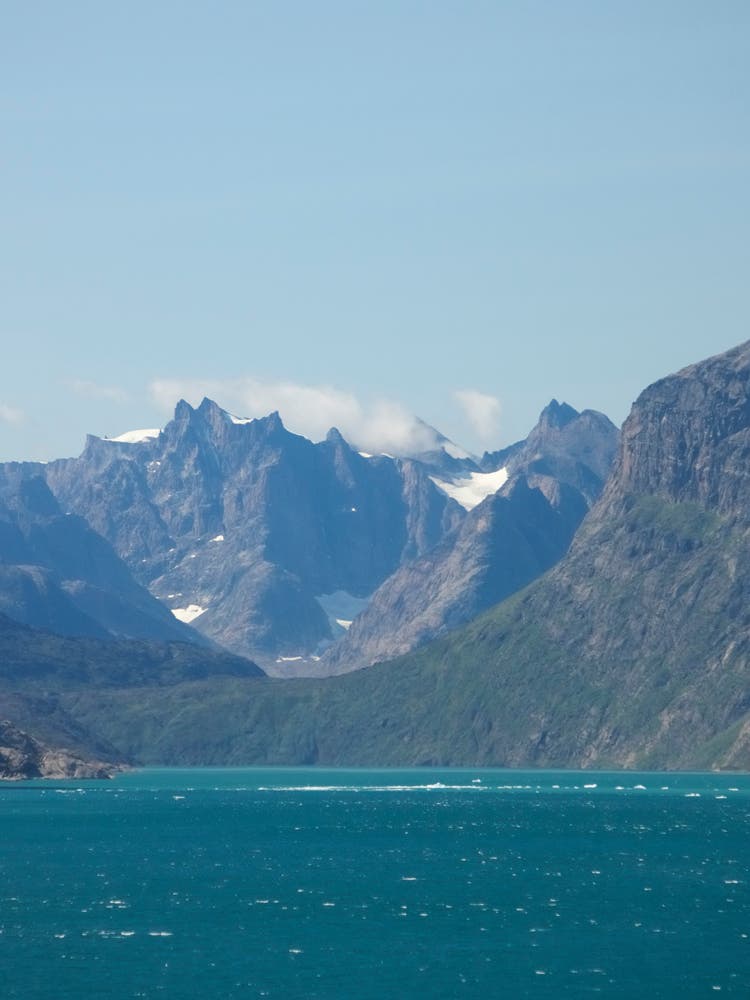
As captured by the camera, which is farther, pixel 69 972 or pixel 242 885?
pixel 242 885

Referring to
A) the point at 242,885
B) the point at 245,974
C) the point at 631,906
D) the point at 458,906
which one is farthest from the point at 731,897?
the point at 245,974

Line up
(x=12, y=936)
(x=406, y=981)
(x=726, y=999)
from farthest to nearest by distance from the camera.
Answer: (x=12, y=936) < (x=406, y=981) < (x=726, y=999)

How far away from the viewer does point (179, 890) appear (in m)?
194

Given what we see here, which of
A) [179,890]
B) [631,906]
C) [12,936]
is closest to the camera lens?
[12,936]

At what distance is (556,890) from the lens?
7628 inches

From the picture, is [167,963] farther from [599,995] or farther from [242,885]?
[242,885]

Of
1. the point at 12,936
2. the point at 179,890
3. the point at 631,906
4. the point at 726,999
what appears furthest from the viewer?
the point at 179,890

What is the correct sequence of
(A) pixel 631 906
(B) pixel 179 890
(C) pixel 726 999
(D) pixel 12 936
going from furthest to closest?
(B) pixel 179 890, (A) pixel 631 906, (D) pixel 12 936, (C) pixel 726 999

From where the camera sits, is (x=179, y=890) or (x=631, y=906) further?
(x=179, y=890)

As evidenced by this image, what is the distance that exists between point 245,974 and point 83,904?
43.1 m

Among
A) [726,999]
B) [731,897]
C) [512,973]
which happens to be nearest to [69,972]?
[512,973]

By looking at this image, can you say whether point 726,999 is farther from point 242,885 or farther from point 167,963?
point 242,885

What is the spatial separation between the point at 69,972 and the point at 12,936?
18.6 m

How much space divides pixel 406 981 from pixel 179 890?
5937 cm
